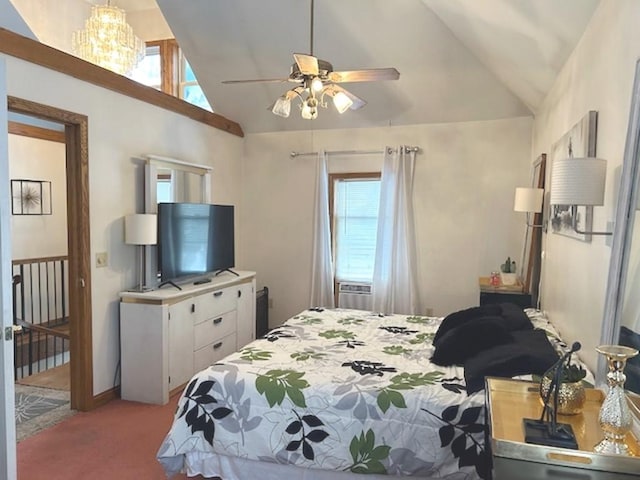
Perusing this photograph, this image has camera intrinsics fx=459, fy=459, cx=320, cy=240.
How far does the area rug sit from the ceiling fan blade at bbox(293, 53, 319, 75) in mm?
2972

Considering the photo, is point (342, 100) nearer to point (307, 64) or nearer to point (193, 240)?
point (307, 64)

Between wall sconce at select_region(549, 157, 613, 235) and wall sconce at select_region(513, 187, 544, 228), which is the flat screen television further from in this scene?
wall sconce at select_region(549, 157, 613, 235)

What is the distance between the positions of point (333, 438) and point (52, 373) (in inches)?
131

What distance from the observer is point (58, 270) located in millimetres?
6262

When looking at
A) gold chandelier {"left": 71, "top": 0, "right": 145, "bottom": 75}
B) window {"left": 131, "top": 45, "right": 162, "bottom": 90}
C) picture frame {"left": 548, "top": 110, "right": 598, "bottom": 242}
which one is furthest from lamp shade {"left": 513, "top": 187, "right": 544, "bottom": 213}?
window {"left": 131, "top": 45, "right": 162, "bottom": 90}

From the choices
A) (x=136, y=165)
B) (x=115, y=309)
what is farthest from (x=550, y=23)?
(x=115, y=309)

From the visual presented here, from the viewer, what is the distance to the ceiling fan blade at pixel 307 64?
268cm

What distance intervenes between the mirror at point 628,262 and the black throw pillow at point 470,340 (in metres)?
0.76

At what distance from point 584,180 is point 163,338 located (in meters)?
3.01

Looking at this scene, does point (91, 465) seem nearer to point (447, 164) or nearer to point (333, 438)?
point (333, 438)

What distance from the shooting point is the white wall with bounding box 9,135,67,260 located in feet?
19.2

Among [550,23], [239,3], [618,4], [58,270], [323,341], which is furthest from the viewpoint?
[58,270]

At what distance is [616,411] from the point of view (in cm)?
130

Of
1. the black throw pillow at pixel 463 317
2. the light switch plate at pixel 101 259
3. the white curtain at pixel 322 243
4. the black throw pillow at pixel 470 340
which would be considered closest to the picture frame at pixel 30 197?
the light switch plate at pixel 101 259
